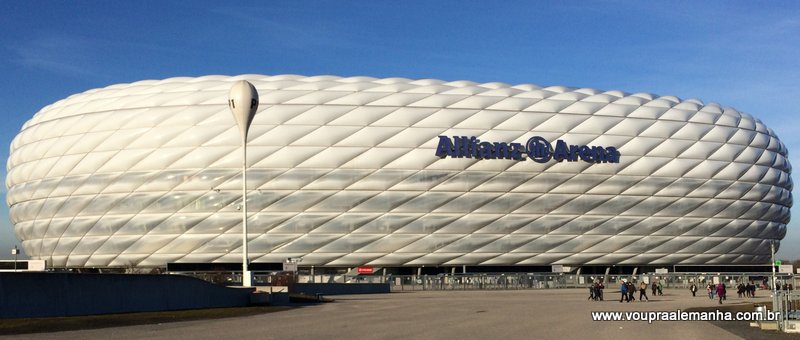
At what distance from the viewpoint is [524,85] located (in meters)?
79.8

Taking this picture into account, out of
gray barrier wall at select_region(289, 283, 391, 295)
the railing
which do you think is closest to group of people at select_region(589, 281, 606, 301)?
gray barrier wall at select_region(289, 283, 391, 295)

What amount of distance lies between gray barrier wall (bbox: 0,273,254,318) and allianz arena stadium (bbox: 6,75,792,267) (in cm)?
3239

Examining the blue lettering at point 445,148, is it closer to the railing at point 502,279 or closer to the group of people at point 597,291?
the railing at point 502,279

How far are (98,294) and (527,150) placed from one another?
4728 centimetres

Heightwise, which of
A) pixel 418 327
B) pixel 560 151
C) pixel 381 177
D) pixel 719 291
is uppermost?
pixel 560 151

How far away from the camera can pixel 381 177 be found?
7206 centimetres

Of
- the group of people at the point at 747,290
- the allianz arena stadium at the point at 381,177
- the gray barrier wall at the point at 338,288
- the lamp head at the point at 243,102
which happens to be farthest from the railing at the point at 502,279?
the lamp head at the point at 243,102

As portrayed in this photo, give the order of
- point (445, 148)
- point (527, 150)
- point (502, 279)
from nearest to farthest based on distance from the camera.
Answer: point (502, 279) → point (445, 148) → point (527, 150)

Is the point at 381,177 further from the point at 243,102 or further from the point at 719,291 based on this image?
the point at 719,291

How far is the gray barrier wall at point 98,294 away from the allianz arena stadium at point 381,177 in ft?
106

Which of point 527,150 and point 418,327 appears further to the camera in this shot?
point 527,150

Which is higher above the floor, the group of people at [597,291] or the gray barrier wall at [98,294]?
the gray barrier wall at [98,294]

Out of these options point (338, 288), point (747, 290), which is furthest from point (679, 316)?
point (338, 288)

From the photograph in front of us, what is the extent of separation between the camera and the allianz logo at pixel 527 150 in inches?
2884
